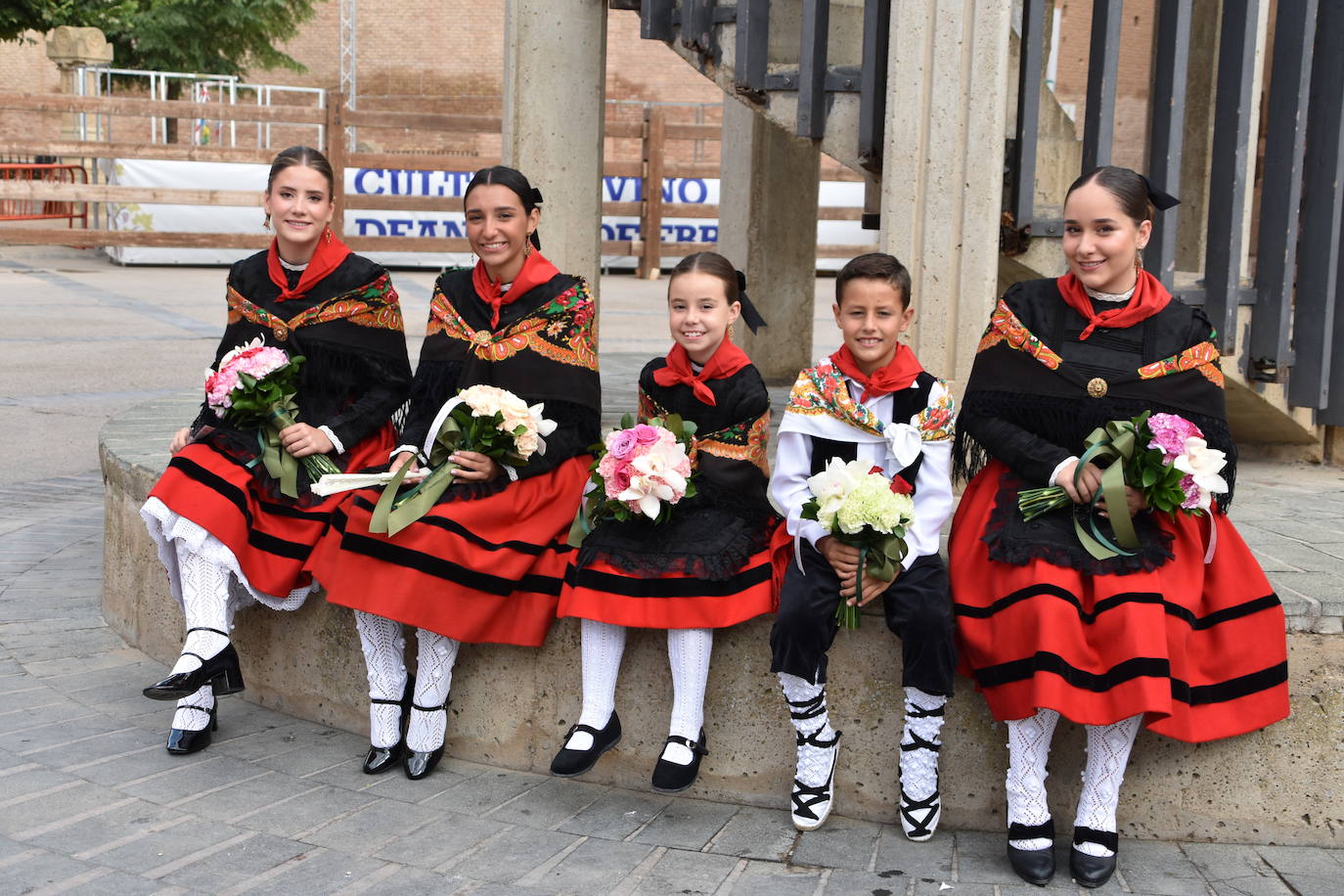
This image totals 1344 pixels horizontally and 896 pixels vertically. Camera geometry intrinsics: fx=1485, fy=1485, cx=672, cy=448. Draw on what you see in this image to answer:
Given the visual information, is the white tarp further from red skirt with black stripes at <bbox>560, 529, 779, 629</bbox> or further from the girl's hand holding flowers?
red skirt with black stripes at <bbox>560, 529, 779, 629</bbox>

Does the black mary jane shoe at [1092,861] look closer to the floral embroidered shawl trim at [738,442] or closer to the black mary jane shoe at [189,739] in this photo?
the floral embroidered shawl trim at [738,442]

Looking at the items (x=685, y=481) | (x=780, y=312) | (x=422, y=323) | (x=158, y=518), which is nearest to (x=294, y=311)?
(x=158, y=518)

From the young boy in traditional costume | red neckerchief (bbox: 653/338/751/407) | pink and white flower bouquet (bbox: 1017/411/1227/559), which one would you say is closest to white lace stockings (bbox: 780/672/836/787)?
the young boy in traditional costume

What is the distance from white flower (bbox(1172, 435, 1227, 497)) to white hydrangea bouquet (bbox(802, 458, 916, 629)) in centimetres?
64

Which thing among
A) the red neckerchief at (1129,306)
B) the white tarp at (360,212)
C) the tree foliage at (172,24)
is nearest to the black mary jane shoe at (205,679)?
the red neckerchief at (1129,306)

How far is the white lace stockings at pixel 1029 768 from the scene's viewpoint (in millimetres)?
3494

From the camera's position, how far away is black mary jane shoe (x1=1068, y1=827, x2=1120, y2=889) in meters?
3.42

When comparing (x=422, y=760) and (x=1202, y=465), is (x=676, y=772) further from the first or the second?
(x=1202, y=465)

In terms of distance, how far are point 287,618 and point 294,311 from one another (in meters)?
0.94

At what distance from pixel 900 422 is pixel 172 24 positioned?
84.2 ft

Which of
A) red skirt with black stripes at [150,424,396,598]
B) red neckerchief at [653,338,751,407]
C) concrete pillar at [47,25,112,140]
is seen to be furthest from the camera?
concrete pillar at [47,25,112,140]

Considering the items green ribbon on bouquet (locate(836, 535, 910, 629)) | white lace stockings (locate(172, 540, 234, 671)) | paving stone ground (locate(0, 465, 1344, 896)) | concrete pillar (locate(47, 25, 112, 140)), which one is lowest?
paving stone ground (locate(0, 465, 1344, 896))

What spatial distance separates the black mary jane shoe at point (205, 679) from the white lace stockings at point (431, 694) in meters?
0.52

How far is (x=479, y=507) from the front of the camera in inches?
155
